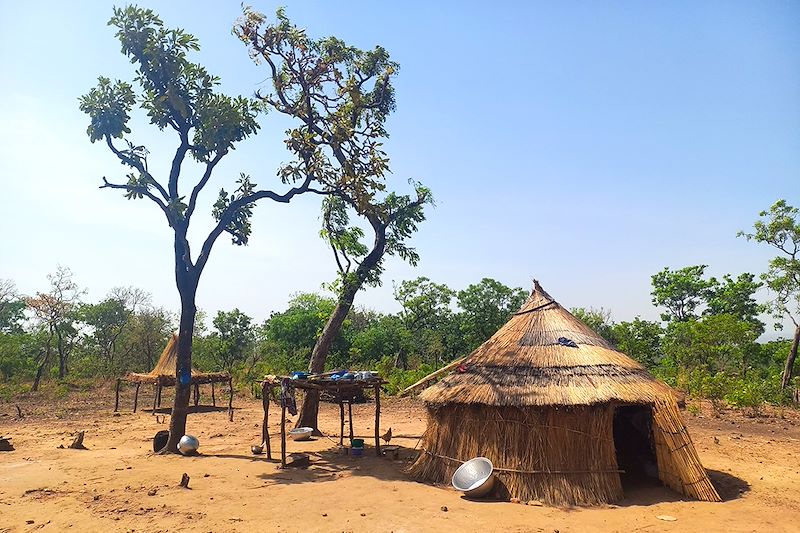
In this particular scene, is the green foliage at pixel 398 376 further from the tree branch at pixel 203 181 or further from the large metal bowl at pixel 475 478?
the large metal bowl at pixel 475 478

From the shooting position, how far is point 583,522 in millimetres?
7523

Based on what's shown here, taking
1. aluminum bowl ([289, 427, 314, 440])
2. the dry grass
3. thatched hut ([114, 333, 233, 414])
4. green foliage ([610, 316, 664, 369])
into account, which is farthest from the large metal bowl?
green foliage ([610, 316, 664, 369])

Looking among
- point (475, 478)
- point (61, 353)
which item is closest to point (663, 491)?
point (475, 478)

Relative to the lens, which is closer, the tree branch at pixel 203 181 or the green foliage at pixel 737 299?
the tree branch at pixel 203 181

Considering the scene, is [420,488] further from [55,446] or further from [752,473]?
[55,446]

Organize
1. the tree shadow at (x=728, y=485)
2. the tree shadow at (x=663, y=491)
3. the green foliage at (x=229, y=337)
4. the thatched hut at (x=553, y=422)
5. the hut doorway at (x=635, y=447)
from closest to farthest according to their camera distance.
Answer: the tree shadow at (x=663, y=491) → the thatched hut at (x=553, y=422) → the tree shadow at (x=728, y=485) → the hut doorway at (x=635, y=447) → the green foliage at (x=229, y=337)

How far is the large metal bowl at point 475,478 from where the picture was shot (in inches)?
340

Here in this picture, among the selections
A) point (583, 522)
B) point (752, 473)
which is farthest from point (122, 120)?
point (752, 473)

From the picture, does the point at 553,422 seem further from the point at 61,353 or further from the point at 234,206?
the point at 61,353

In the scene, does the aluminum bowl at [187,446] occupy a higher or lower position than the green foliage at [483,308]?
lower

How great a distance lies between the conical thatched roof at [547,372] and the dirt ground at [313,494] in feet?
5.62

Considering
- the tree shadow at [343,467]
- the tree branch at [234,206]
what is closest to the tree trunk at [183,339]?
the tree branch at [234,206]

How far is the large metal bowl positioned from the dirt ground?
0.79ft

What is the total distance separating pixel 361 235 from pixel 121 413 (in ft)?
38.2
